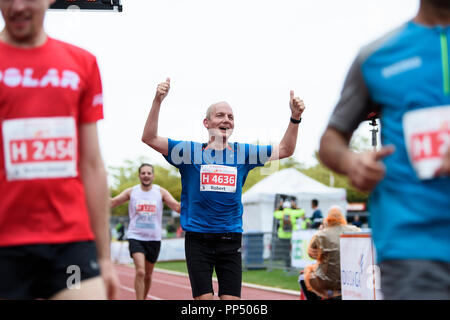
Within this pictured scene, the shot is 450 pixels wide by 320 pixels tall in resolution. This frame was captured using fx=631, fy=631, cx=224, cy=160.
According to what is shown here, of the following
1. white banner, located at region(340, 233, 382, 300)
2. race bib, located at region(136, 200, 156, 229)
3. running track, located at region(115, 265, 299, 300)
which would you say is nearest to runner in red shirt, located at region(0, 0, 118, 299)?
white banner, located at region(340, 233, 382, 300)

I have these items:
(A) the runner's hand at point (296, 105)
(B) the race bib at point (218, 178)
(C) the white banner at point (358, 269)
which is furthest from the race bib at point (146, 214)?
(A) the runner's hand at point (296, 105)

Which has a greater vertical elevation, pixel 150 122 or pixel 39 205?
pixel 150 122

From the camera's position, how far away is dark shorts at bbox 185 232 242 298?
5582 mm

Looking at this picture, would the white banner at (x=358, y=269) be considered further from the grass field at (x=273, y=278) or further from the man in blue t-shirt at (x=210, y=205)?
the grass field at (x=273, y=278)

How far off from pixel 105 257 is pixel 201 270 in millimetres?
3088

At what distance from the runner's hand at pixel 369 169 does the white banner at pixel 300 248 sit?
42.3 feet

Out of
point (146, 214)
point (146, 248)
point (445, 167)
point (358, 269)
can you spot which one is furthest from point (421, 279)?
point (146, 248)

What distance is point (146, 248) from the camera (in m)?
9.87

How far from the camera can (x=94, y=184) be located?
8.39 ft

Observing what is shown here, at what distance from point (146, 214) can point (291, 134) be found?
190 inches

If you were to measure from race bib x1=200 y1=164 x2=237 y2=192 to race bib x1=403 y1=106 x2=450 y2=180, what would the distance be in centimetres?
357

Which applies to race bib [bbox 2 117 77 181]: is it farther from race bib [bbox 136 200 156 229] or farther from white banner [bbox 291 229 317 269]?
white banner [bbox 291 229 317 269]
